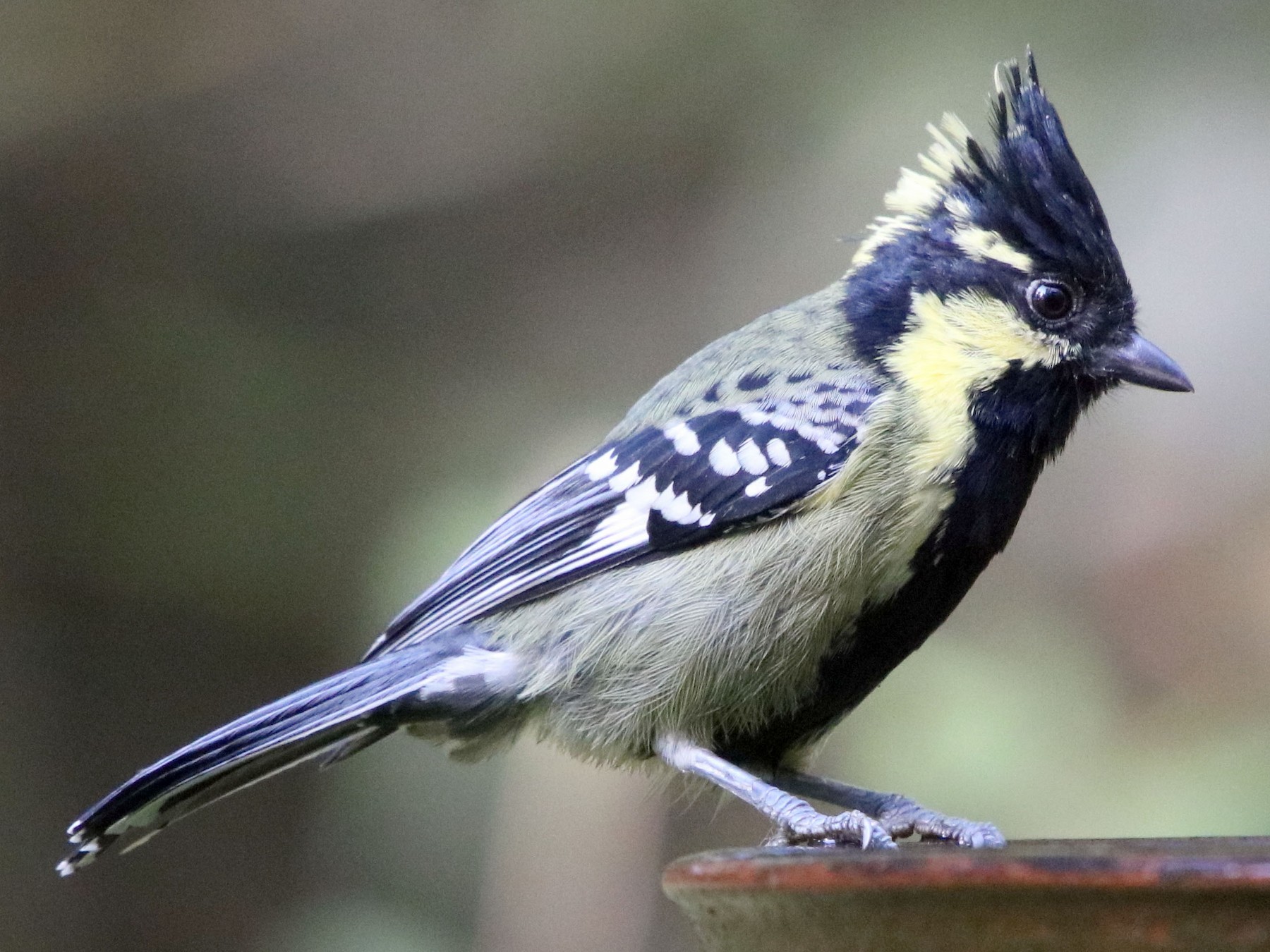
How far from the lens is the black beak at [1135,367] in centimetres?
183

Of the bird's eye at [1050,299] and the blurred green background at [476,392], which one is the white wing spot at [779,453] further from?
the blurred green background at [476,392]

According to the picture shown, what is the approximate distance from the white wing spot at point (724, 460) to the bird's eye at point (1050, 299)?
18.0 inches

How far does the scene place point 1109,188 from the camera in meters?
3.38

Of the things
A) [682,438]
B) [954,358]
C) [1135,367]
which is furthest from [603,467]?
[1135,367]

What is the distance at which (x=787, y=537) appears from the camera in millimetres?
1722

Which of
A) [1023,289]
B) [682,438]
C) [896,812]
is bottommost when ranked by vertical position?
[896,812]

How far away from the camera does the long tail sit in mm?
1767

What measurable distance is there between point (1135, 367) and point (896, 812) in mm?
689

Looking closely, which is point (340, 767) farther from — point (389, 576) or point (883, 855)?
point (883, 855)

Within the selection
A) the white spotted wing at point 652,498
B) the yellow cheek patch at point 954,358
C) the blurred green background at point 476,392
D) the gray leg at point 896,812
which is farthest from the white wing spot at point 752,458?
the blurred green background at point 476,392

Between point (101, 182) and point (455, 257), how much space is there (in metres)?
0.85

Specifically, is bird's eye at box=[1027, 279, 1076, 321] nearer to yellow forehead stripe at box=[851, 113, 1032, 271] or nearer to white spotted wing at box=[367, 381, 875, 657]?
yellow forehead stripe at box=[851, 113, 1032, 271]

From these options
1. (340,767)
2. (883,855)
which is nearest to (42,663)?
(340,767)

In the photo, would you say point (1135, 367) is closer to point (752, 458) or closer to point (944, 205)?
point (944, 205)
